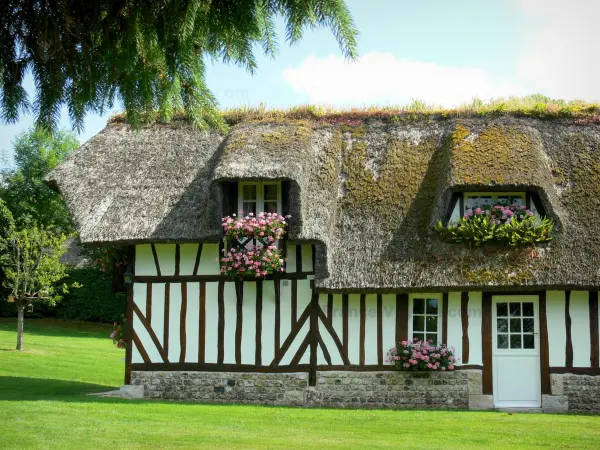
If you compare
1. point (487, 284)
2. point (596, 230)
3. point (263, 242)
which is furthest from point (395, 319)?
point (596, 230)

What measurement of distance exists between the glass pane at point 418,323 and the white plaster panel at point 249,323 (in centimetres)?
305

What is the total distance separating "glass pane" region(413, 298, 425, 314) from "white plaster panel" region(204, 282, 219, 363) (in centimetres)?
378

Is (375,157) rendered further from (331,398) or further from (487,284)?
(331,398)

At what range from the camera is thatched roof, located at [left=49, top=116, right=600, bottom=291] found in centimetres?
1395

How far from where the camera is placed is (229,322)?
14.8 meters

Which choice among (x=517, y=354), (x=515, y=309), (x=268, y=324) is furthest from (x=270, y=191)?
(x=517, y=354)

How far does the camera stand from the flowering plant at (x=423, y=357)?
45.2 feet

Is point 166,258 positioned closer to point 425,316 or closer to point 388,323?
point 388,323

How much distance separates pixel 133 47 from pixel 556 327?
1192 centimetres

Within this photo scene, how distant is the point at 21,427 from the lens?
34.0 feet

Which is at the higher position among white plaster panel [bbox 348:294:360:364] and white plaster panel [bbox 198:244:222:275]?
white plaster panel [bbox 198:244:222:275]

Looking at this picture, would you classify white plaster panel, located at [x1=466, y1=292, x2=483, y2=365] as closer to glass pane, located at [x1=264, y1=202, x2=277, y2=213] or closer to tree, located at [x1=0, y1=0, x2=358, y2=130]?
glass pane, located at [x1=264, y1=202, x2=277, y2=213]

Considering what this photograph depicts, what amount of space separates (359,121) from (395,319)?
16.0 feet

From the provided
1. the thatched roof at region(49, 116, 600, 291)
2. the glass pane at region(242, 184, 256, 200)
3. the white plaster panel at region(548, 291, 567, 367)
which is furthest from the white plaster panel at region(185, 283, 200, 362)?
the white plaster panel at region(548, 291, 567, 367)
